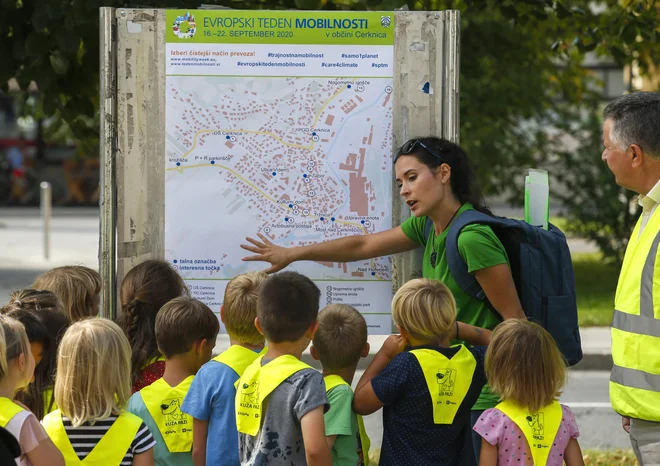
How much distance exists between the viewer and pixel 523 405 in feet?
10.3

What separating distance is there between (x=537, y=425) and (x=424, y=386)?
15.4 inches

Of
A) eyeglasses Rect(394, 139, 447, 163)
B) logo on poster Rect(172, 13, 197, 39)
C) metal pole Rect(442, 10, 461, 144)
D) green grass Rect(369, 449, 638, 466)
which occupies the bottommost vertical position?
green grass Rect(369, 449, 638, 466)

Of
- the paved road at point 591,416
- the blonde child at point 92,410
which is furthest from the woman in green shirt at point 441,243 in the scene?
the paved road at point 591,416

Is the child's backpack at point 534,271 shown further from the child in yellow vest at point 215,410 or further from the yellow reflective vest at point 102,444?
the yellow reflective vest at point 102,444

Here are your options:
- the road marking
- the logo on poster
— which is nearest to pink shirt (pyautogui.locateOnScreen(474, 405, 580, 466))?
the logo on poster

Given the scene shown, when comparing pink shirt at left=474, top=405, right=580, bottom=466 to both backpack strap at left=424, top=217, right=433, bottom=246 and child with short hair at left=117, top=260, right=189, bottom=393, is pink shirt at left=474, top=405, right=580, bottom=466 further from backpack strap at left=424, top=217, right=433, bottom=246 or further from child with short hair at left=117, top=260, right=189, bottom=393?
child with short hair at left=117, top=260, right=189, bottom=393

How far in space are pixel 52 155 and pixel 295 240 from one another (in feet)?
82.4

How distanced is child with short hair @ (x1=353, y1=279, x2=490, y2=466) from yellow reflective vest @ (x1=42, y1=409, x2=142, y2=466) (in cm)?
78

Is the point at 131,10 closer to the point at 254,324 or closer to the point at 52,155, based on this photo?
the point at 254,324

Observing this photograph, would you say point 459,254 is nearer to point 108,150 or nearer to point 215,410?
point 215,410

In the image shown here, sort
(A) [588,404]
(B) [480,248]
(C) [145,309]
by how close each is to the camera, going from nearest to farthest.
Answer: (B) [480,248] → (C) [145,309] → (A) [588,404]

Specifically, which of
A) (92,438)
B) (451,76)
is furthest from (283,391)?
(451,76)

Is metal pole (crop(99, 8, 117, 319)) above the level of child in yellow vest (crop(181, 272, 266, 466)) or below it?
above

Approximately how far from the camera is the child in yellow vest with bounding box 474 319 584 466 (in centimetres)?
310
